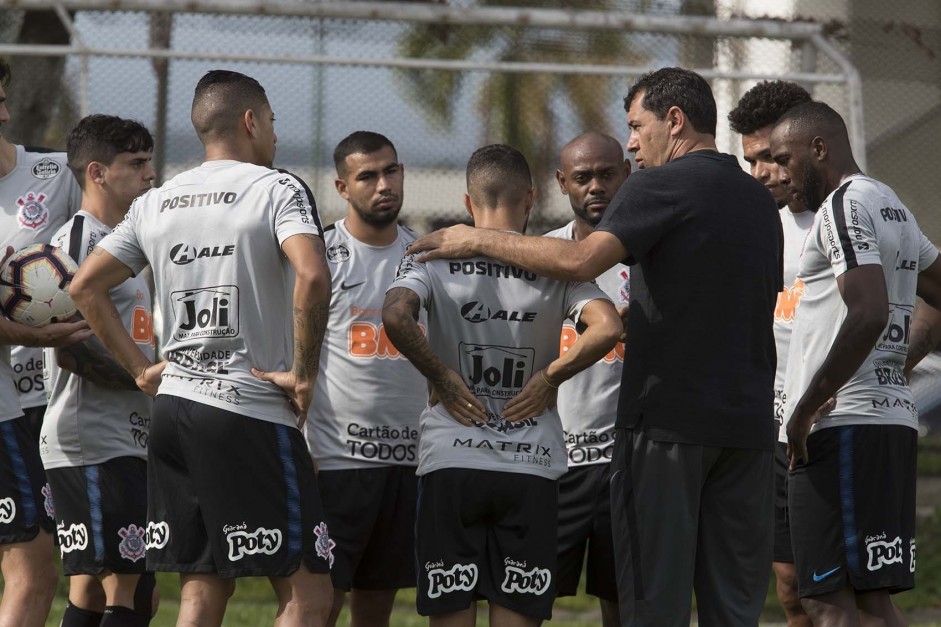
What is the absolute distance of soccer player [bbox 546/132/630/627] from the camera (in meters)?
5.36

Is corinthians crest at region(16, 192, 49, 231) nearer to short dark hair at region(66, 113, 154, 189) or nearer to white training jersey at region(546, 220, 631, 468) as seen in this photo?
short dark hair at region(66, 113, 154, 189)

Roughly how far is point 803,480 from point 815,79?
4.47 metres

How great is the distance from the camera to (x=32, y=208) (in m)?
5.70

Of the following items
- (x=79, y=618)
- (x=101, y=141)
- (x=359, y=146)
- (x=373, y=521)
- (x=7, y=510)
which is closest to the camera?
(x=7, y=510)

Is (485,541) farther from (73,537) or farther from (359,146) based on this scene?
(359,146)

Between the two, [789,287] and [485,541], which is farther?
[789,287]

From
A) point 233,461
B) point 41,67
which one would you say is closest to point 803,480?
point 233,461

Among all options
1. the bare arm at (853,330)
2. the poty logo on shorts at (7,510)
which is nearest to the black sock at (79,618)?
the poty logo on shorts at (7,510)

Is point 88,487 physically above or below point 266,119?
below

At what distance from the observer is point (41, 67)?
28.5ft

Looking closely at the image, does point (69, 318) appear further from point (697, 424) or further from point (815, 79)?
point (815, 79)

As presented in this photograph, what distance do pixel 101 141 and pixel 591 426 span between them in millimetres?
2594

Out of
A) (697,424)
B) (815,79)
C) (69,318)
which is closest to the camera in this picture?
(697,424)

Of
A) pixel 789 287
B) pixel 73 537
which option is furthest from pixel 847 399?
pixel 73 537
